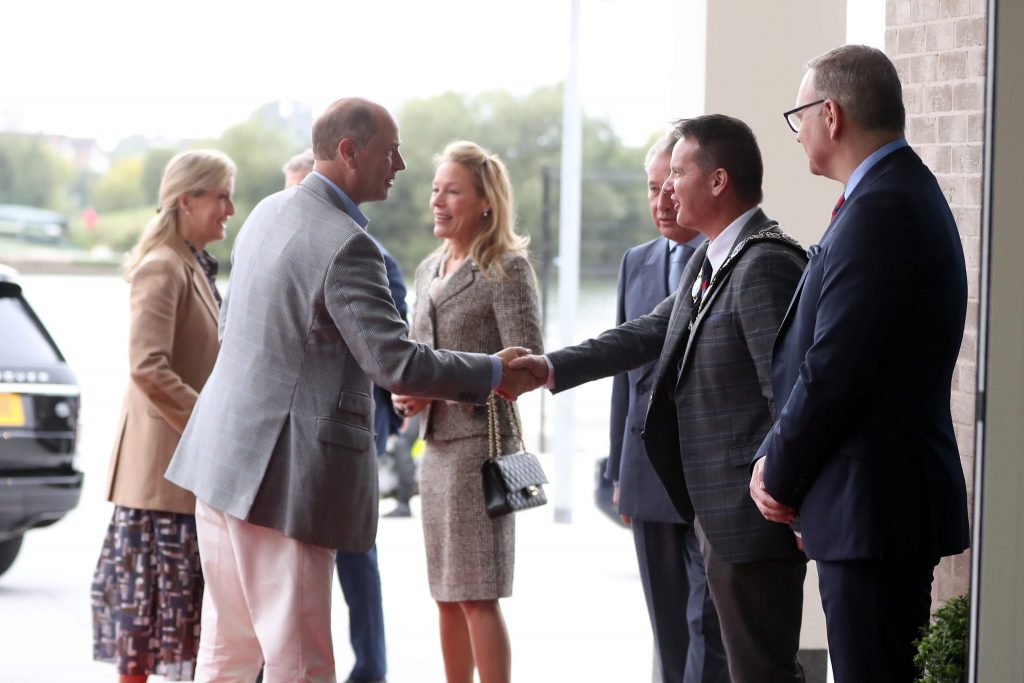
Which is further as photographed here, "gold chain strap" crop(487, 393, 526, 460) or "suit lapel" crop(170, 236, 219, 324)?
"suit lapel" crop(170, 236, 219, 324)

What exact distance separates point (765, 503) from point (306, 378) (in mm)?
1185

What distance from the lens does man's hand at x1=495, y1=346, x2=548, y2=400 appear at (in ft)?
12.5

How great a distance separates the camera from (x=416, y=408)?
4191mm

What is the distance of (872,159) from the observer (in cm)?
272

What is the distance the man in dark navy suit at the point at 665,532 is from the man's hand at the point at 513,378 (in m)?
0.40

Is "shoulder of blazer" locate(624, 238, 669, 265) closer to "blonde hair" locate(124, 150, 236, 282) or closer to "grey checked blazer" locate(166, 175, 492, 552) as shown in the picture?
"grey checked blazer" locate(166, 175, 492, 552)

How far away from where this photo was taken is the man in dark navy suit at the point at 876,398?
2.59 m

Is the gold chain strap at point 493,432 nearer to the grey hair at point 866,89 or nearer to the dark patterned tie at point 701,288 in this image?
the dark patterned tie at point 701,288

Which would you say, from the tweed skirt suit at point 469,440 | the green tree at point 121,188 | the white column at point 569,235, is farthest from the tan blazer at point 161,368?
the green tree at point 121,188

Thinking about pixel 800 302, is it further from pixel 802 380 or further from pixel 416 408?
pixel 416 408

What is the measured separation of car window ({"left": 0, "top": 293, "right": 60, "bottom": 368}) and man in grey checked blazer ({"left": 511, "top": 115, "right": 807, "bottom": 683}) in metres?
3.81

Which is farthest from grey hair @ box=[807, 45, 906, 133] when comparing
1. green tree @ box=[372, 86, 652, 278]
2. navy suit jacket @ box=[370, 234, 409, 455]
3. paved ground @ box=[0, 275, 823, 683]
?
green tree @ box=[372, 86, 652, 278]

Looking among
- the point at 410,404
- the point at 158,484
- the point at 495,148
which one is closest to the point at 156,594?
the point at 158,484

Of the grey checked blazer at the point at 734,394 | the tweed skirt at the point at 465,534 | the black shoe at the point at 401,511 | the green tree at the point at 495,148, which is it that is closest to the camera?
the grey checked blazer at the point at 734,394
